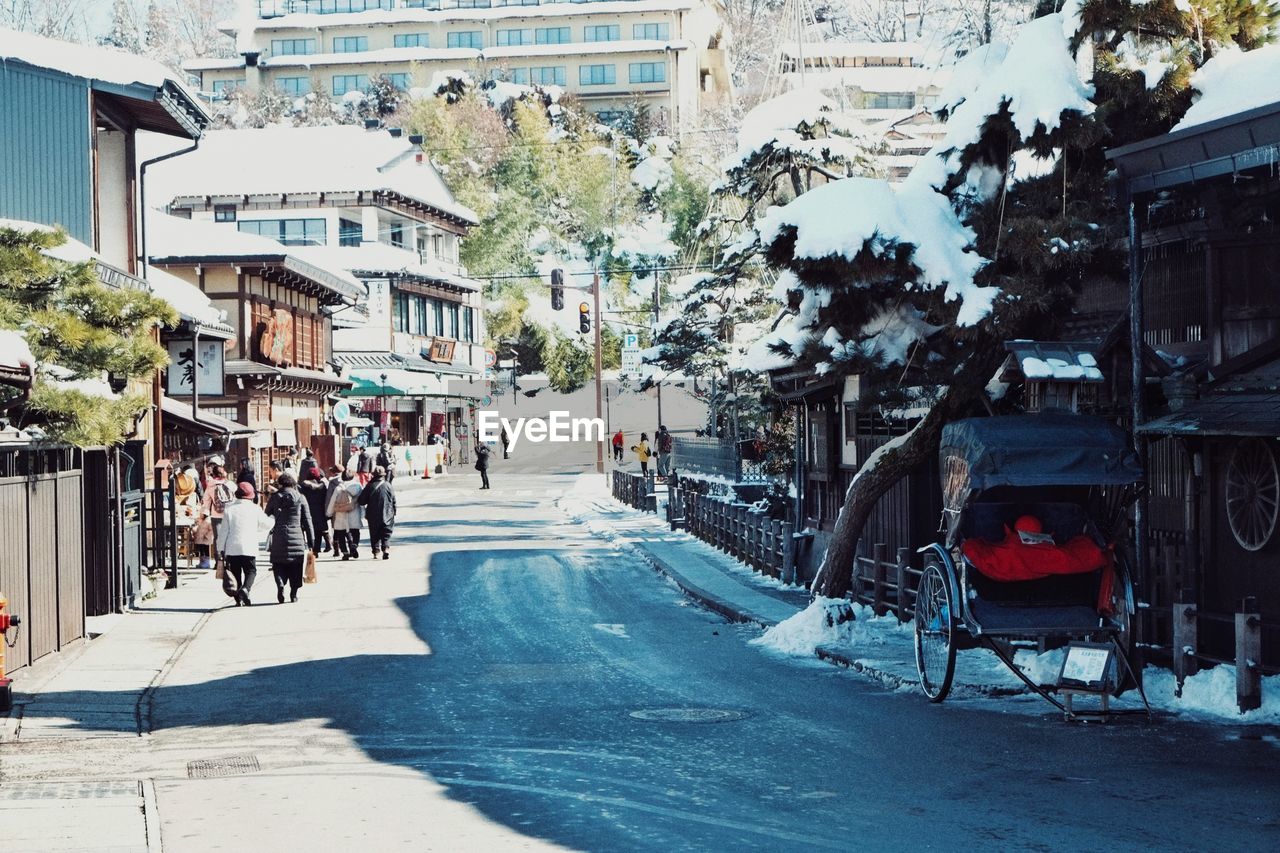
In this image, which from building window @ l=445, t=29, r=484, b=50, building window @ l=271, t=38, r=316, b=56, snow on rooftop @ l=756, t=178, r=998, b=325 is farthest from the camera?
building window @ l=271, t=38, r=316, b=56

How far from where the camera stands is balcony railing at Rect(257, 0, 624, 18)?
127 meters

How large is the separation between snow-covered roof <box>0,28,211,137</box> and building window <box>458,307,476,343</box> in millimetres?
55784

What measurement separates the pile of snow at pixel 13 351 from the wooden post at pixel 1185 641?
1043 centimetres

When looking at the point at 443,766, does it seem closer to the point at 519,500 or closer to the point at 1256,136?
the point at 1256,136

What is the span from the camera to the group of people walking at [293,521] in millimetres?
23109

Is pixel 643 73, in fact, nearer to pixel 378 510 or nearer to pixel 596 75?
pixel 596 75

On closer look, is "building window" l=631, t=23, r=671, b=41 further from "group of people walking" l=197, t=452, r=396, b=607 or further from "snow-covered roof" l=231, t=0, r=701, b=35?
"group of people walking" l=197, t=452, r=396, b=607

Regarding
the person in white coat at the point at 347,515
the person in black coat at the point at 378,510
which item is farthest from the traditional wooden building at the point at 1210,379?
the person in white coat at the point at 347,515

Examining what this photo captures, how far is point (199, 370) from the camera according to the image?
3256 centimetres

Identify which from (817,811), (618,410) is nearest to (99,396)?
(817,811)

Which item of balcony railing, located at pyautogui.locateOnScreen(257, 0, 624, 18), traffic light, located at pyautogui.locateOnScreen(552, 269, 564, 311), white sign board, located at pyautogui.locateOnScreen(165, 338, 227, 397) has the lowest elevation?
white sign board, located at pyautogui.locateOnScreen(165, 338, 227, 397)

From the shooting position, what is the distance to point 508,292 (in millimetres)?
92812

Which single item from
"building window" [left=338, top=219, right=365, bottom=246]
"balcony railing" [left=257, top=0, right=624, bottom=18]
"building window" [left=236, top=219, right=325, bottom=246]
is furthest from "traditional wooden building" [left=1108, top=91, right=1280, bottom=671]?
"balcony railing" [left=257, top=0, right=624, bottom=18]

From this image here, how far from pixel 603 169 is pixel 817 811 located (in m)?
96.0
